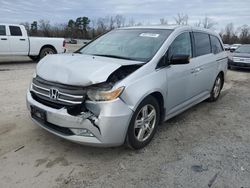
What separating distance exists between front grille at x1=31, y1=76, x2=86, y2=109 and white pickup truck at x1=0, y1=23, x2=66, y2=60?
30.0 ft

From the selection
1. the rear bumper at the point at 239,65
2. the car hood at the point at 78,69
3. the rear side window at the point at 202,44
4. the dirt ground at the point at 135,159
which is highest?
the rear side window at the point at 202,44

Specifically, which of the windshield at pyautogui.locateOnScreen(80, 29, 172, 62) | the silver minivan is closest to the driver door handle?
the silver minivan

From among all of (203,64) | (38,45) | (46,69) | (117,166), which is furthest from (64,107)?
(38,45)

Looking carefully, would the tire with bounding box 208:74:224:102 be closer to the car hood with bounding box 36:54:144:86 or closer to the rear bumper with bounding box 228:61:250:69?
the car hood with bounding box 36:54:144:86

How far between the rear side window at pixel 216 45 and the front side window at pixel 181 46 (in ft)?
4.55

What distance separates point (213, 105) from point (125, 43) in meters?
2.95

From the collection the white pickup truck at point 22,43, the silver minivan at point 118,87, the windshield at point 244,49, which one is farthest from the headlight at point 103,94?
the windshield at point 244,49

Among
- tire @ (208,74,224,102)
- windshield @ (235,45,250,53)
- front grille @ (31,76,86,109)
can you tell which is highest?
front grille @ (31,76,86,109)

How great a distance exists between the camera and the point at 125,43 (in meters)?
4.40

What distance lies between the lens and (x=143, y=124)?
12.1 feet

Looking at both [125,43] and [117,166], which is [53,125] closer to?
[117,166]

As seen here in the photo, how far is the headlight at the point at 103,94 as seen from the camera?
313 cm

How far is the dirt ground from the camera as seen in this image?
2.99 m

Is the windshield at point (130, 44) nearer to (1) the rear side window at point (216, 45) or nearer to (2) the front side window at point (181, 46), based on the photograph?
(2) the front side window at point (181, 46)
